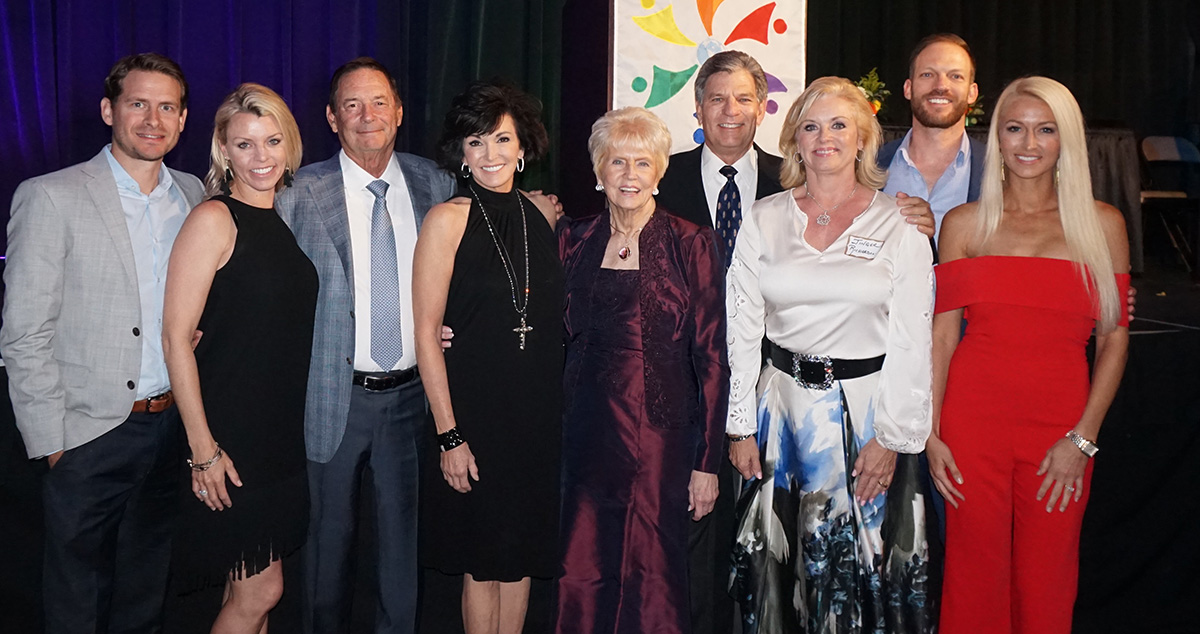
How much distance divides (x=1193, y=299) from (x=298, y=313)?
29.5 ft

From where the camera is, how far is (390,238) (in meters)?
2.74

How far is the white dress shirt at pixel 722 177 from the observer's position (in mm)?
3113

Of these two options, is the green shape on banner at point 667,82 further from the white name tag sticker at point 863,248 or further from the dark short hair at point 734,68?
the white name tag sticker at point 863,248

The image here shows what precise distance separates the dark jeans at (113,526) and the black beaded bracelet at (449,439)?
2.67 ft

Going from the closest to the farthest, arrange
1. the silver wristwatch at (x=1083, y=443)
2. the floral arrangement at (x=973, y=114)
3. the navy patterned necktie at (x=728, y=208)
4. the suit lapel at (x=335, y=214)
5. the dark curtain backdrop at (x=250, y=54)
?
the silver wristwatch at (x=1083, y=443) < the suit lapel at (x=335, y=214) < the navy patterned necktie at (x=728, y=208) < the dark curtain backdrop at (x=250, y=54) < the floral arrangement at (x=973, y=114)

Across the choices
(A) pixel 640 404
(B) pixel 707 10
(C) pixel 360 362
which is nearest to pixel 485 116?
(C) pixel 360 362

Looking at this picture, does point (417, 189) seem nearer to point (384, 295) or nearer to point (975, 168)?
point (384, 295)

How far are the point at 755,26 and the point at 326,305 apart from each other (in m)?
2.86

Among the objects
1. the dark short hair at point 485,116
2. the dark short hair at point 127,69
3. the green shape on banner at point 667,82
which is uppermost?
the green shape on banner at point 667,82

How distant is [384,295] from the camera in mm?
2691

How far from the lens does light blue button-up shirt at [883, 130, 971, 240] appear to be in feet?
10.7

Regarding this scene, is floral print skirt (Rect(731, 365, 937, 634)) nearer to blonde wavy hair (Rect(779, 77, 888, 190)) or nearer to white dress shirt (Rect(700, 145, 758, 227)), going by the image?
blonde wavy hair (Rect(779, 77, 888, 190))

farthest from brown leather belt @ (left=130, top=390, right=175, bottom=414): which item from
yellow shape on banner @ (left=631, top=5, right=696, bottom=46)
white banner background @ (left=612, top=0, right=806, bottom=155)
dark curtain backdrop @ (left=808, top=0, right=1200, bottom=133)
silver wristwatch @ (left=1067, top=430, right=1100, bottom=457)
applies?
dark curtain backdrop @ (left=808, top=0, right=1200, bottom=133)

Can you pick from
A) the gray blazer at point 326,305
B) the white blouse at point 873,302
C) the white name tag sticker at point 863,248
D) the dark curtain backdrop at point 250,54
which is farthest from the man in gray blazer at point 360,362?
the dark curtain backdrop at point 250,54
